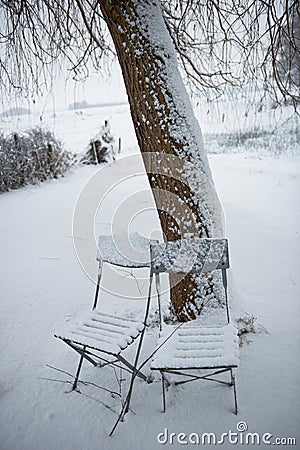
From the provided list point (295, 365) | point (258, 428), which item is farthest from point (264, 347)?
point (258, 428)

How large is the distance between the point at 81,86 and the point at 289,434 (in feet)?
11.8

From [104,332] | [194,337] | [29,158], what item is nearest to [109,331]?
[104,332]

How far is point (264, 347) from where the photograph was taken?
8.61ft

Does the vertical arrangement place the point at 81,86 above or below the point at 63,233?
above

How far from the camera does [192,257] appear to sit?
244 cm

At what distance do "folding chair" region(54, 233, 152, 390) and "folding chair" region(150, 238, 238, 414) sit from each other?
0.57 feet

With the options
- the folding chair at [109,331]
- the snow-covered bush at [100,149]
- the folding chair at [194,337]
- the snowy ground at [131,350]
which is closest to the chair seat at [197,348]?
the folding chair at [194,337]

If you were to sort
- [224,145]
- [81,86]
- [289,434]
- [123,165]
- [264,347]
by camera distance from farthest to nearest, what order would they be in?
[224,145], [123,165], [81,86], [264,347], [289,434]

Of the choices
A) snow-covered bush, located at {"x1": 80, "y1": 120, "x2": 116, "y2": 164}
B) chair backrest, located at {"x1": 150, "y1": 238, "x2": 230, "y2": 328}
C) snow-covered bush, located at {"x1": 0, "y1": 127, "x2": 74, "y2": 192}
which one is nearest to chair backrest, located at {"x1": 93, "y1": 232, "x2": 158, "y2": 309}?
chair backrest, located at {"x1": 150, "y1": 238, "x2": 230, "y2": 328}

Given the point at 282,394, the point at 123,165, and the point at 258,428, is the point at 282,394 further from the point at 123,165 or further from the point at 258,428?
the point at 123,165

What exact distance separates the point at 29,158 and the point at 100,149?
2656 millimetres

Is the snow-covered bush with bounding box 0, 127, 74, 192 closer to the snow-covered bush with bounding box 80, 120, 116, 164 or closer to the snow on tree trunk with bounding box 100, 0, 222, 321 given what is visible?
the snow-covered bush with bounding box 80, 120, 116, 164

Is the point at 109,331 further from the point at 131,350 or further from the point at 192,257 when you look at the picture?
the point at 192,257

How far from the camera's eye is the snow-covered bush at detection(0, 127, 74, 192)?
826 cm
